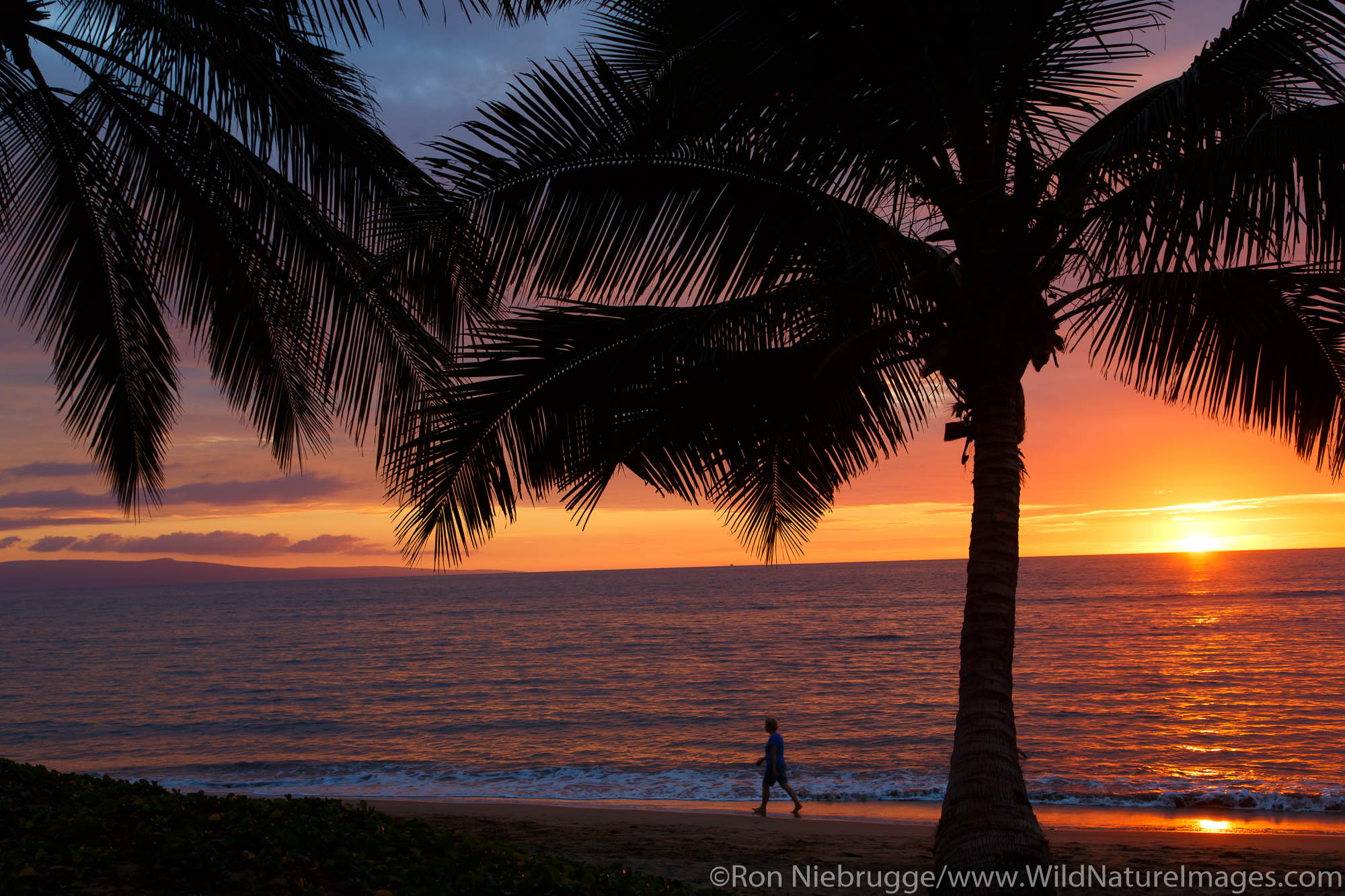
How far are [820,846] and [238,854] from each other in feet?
23.9

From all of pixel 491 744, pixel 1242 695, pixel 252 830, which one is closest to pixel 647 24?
pixel 252 830

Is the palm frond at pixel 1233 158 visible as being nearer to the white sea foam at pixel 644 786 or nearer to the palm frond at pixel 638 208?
the palm frond at pixel 638 208

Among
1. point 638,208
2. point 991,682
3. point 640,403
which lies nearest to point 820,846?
point 991,682

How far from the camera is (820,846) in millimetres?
10242

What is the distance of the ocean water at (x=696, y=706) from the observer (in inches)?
672

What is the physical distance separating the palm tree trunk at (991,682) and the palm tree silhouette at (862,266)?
0.02 meters

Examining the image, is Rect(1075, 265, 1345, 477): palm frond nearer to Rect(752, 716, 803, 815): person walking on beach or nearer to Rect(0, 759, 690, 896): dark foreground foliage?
Rect(0, 759, 690, 896): dark foreground foliage

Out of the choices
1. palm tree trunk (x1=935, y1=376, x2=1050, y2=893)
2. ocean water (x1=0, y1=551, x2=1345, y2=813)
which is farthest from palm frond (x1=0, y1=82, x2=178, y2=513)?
ocean water (x1=0, y1=551, x2=1345, y2=813)

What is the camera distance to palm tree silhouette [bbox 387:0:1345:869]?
184 inches

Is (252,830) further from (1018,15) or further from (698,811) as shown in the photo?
(698,811)

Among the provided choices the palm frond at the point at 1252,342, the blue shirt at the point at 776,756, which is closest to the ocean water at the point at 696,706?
the blue shirt at the point at 776,756

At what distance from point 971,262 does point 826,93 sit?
1400 millimetres

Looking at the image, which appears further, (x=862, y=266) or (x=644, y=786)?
(x=644, y=786)

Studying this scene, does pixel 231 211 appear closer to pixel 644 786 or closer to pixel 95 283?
pixel 95 283
